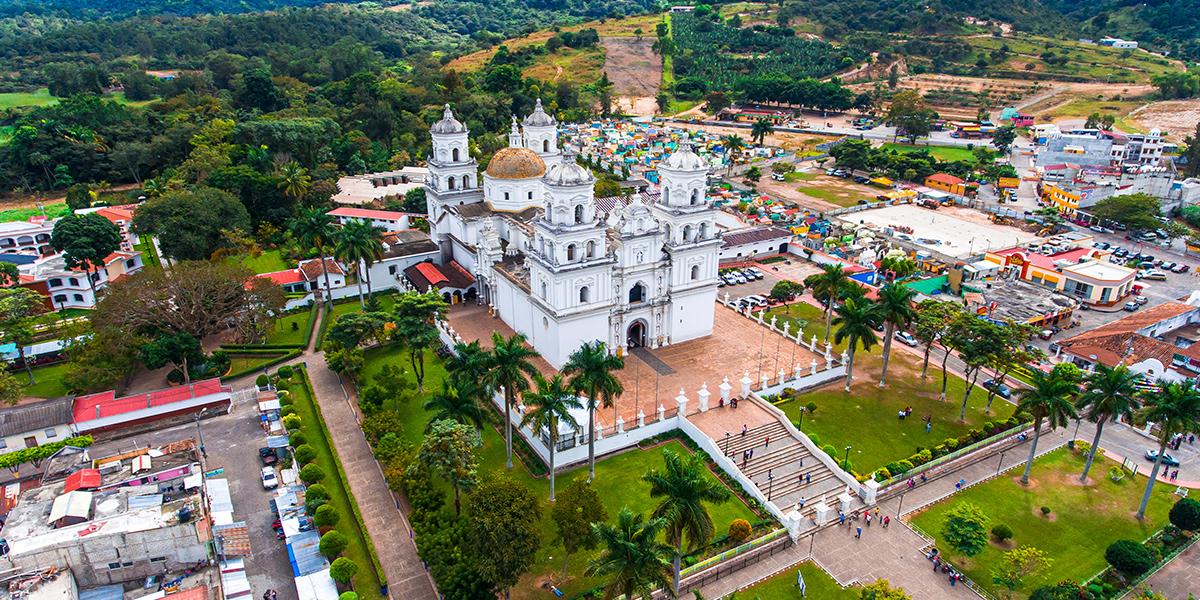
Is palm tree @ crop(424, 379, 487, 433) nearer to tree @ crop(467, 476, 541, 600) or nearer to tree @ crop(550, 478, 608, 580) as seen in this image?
tree @ crop(467, 476, 541, 600)

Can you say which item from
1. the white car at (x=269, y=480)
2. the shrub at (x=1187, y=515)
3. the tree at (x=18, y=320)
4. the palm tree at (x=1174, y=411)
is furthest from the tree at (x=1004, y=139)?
the tree at (x=18, y=320)

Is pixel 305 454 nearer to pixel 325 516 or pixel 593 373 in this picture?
pixel 325 516

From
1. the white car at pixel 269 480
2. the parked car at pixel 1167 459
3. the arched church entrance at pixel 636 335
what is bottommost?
the parked car at pixel 1167 459

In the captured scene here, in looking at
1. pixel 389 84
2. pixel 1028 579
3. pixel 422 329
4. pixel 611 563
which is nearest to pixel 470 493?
pixel 611 563

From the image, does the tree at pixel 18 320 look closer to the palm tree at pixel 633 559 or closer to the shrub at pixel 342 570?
the shrub at pixel 342 570

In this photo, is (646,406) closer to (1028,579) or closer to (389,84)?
(1028,579)
